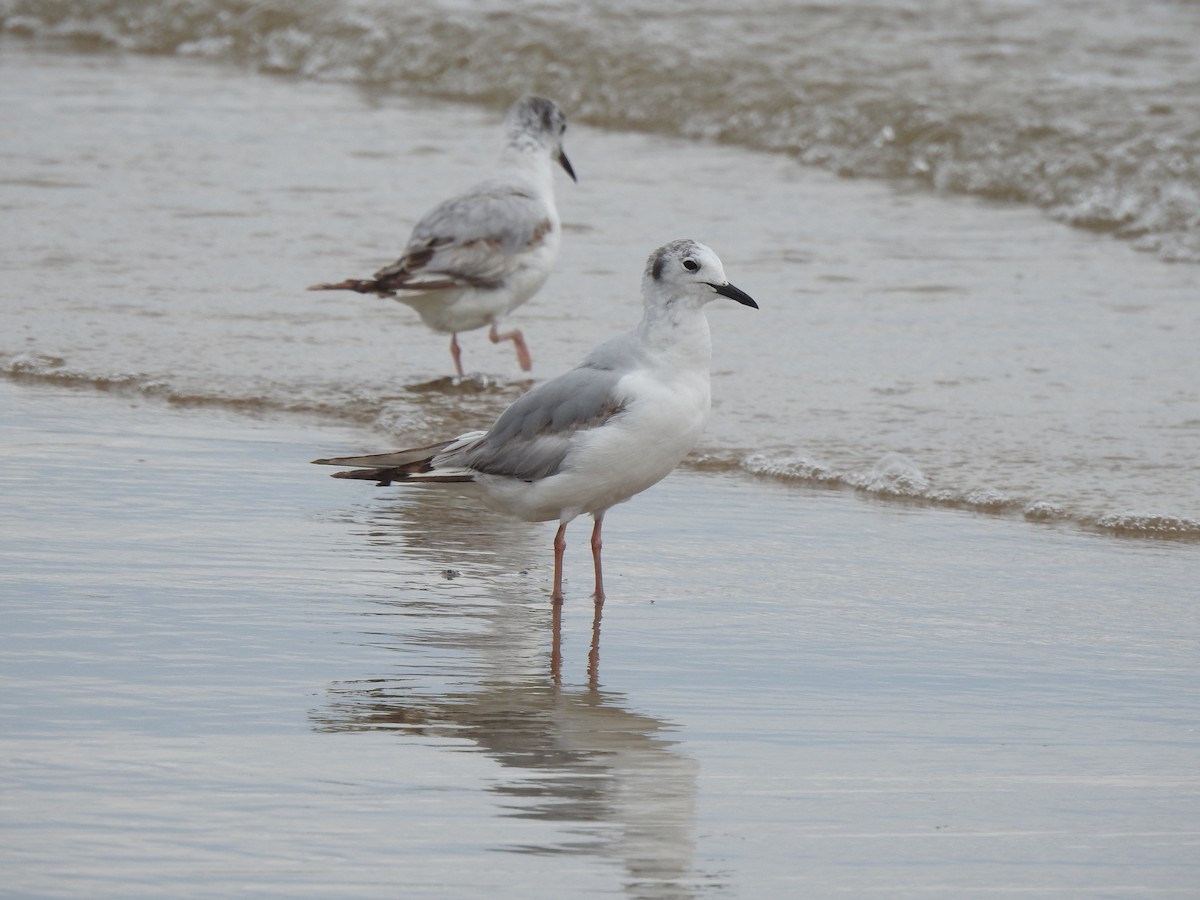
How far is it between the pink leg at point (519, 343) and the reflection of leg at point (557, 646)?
2.97 meters

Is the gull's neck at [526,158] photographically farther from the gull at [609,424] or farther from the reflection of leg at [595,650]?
the reflection of leg at [595,650]

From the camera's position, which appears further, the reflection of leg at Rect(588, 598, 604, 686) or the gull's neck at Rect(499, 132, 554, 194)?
the gull's neck at Rect(499, 132, 554, 194)

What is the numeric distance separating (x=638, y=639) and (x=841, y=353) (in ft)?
11.3

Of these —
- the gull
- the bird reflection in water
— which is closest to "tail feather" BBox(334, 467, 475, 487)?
the gull

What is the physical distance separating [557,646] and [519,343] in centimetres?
335

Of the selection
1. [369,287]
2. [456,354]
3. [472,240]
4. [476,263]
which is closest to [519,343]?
[456,354]

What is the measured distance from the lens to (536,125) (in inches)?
354

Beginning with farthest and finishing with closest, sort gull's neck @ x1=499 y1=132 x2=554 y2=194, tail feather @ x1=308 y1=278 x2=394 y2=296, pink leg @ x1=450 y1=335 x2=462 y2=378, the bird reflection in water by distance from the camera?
gull's neck @ x1=499 y1=132 x2=554 y2=194, pink leg @ x1=450 y1=335 x2=462 y2=378, tail feather @ x1=308 y1=278 x2=394 y2=296, the bird reflection in water

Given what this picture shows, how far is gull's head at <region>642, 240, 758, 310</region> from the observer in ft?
17.0

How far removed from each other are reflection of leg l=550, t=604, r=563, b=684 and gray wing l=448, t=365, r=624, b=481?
0.37m

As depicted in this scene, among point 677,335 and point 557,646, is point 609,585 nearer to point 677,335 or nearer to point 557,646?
point 557,646

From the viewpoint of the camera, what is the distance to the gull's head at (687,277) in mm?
5184

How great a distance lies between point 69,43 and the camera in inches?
678

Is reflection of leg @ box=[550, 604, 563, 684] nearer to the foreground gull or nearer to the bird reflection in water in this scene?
the bird reflection in water
